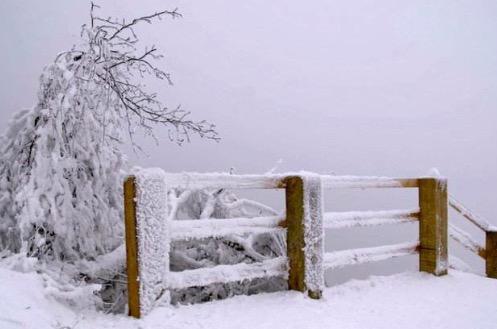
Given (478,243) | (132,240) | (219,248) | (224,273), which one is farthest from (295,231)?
(478,243)

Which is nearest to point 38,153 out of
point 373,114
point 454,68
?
point 373,114

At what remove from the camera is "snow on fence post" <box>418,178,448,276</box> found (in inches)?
185

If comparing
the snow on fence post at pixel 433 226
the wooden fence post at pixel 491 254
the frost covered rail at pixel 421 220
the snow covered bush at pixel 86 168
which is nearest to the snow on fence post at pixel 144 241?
the snow covered bush at pixel 86 168

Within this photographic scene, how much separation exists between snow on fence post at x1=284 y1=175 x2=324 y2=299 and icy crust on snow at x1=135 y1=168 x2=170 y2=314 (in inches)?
46.9

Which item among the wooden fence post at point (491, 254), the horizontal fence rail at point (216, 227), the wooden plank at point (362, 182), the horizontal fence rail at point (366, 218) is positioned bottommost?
the wooden fence post at point (491, 254)

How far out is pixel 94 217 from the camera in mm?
4363

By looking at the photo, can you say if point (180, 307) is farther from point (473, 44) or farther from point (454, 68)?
point (473, 44)

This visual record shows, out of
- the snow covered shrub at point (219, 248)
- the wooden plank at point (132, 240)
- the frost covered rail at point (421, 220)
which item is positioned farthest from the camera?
the snow covered shrub at point (219, 248)

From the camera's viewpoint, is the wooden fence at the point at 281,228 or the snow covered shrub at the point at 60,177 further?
the snow covered shrub at the point at 60,177

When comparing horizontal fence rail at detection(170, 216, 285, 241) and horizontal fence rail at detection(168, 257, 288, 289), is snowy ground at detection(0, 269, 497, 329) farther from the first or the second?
horizontal fence rail at detection(170, 216, 285, 241)

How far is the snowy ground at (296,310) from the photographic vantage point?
2.64 meters

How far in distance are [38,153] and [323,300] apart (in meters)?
3.07

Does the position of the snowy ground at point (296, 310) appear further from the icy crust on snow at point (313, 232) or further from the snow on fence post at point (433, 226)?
the snow on fence post at point (433, 226)

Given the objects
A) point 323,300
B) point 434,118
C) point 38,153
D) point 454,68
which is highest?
point 454,68
